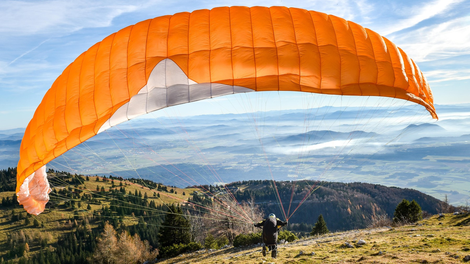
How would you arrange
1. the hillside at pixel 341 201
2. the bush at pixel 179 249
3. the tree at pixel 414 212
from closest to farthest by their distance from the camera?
the tree at pixel 414 212
the bush at pixel 179 249
the hillside at pixel 341 201

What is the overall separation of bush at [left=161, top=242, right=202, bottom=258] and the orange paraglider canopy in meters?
25.1

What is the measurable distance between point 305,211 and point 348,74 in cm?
14405

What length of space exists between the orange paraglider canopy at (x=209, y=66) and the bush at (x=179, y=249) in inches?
987

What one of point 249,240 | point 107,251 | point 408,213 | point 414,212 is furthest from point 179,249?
point 107,251

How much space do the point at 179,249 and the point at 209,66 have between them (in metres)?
29.1

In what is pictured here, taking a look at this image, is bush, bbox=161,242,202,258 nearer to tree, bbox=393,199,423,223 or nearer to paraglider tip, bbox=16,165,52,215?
tree, bbox=393,199,423,223

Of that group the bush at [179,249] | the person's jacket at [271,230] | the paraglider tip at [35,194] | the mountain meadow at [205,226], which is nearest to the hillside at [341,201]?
the mountain meadow at [205,226]

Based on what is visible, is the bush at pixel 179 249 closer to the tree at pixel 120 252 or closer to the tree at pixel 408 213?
the tree at pixel 120 252

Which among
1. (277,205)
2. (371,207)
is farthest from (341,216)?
(277,205)

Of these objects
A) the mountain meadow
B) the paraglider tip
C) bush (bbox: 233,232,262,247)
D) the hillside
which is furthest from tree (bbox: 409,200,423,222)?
the hillside

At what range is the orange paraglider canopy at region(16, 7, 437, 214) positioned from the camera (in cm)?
809

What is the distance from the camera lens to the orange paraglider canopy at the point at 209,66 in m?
8.09

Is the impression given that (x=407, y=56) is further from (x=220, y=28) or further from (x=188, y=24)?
(x=188, y=24)

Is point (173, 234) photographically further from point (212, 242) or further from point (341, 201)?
point (341, 201)
